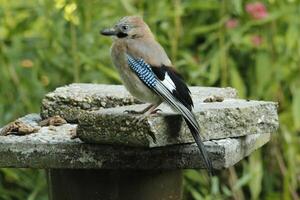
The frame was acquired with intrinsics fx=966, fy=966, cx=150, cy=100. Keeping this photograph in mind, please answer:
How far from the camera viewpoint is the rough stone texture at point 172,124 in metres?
4.26

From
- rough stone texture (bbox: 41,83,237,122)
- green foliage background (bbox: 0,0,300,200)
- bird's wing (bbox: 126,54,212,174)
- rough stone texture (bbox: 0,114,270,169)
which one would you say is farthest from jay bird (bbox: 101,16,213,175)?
green foliage background (bbox: 0,0,300,200)

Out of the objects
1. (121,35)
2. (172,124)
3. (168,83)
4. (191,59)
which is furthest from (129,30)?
(191,59)

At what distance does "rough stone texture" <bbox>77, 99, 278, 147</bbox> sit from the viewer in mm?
4258

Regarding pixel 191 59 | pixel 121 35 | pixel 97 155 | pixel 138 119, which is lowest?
pixel 97 155

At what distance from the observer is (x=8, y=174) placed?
23.6ft

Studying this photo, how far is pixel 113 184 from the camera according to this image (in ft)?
15.6

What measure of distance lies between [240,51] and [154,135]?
358 cm

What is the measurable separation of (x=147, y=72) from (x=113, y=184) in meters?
0.58

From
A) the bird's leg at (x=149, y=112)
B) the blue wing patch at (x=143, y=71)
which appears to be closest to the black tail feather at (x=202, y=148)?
the bird's leg at (x=149, y=112)

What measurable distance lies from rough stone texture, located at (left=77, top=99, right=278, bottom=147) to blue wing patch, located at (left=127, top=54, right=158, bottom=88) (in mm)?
153

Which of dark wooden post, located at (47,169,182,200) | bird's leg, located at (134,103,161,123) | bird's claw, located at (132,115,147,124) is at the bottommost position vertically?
dark wooden post, located at (47,169,182,200)

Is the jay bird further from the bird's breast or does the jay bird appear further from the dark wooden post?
the dark wooden post

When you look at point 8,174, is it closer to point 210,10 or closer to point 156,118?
point 210,10

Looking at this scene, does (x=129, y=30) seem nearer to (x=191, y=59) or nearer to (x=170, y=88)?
(x=170, y=88)
